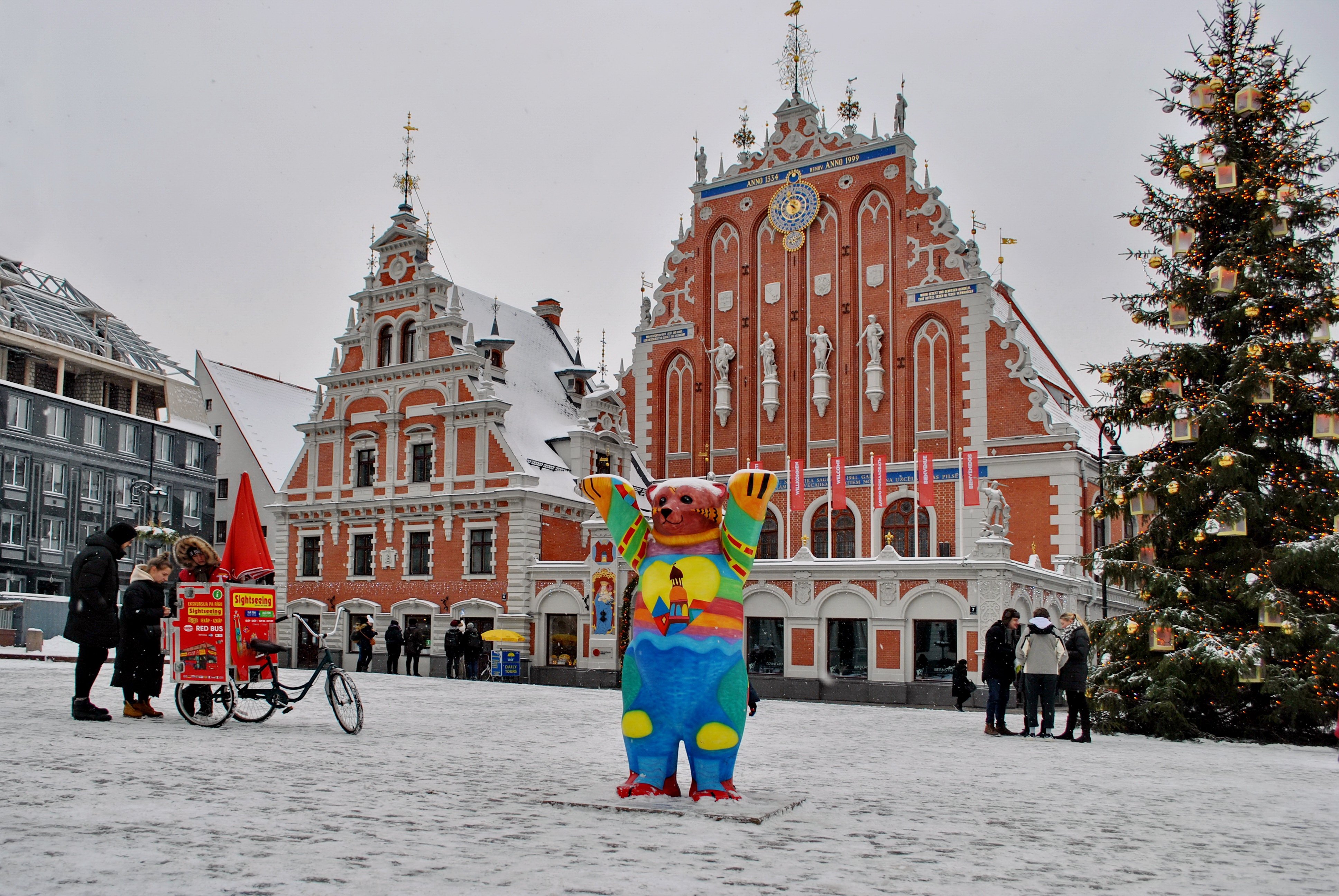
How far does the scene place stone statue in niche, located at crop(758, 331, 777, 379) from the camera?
1223 inches

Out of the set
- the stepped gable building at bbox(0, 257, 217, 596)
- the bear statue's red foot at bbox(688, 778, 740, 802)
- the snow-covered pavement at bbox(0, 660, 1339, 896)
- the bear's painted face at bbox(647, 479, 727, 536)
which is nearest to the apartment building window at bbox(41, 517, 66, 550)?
the stepped gable building at bbox(0, 257, 217, 596)

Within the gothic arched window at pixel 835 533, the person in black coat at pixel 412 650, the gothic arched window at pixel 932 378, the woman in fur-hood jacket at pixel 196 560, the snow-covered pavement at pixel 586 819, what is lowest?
the person in black coat at pixel 412 650

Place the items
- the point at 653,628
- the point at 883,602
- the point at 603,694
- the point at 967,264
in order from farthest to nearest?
1. the point at 967,264
2. the point at 883,602
3. the point at 603,694
4. the point at 653,628

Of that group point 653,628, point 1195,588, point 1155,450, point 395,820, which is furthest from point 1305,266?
point 395,820

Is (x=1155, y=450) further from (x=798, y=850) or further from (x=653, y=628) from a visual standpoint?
(x=798, y=850)

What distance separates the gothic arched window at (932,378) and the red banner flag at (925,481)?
2.00 meters

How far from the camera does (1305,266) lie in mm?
15266

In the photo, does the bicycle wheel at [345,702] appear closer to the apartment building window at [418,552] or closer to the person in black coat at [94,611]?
the person in black coat at [94,611]

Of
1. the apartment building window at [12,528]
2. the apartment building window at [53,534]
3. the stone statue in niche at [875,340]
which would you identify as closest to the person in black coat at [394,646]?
the stone statue in niche at [875,340]

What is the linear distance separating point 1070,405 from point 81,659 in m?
20.2

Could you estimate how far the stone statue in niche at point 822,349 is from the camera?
30.2 metres

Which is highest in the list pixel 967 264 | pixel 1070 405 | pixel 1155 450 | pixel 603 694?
pixel 967 264

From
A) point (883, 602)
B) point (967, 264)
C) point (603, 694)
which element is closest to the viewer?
point (603, 694)

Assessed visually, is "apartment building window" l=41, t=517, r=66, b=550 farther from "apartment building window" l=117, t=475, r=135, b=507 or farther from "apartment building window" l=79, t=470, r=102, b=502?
"apartment building window" l=117, t=475, r=135, b=507
